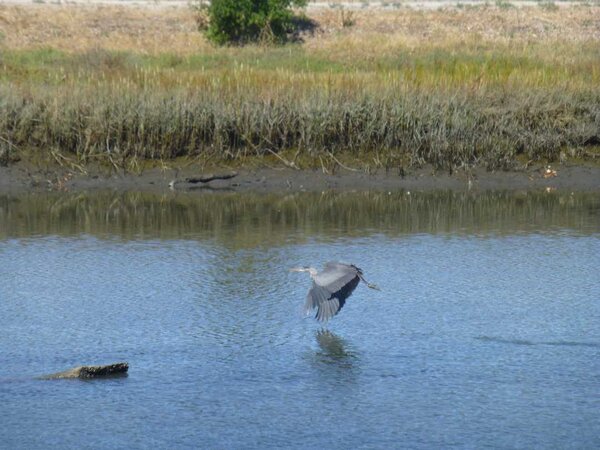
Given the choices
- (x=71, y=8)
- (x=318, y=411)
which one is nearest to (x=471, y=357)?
(x=318, y=411)

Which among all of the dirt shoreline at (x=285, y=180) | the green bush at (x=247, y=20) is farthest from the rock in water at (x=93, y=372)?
the green bush at (x=247, y=20)

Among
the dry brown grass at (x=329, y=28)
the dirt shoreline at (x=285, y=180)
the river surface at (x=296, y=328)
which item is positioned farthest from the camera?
the dry brown grass at (x=329, y=28)

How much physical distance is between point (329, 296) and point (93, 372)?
1870 mm

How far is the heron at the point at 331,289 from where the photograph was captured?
8.70 m

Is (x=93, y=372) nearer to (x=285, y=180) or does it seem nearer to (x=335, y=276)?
(x=335, y=276)

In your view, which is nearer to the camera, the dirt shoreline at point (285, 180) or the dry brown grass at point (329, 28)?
the dirt shoreline at point (285, 180)

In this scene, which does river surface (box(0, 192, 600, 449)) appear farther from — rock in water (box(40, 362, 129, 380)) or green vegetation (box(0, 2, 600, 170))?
green vegetation (box(0, 2, 600, 170))

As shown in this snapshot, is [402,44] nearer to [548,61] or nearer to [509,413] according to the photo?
[548,61]

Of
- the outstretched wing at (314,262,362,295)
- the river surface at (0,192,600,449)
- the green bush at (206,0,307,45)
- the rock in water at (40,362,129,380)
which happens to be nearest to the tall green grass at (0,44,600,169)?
the river surface at (0,192,600,449)

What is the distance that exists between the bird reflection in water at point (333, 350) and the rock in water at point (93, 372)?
57.8 inches

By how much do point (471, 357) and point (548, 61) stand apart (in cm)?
1426

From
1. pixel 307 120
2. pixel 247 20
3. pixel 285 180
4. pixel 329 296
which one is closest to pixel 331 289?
pixel 329 296

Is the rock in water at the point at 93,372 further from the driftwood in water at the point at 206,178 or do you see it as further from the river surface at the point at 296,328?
the driftwood in water at the point at 206,178

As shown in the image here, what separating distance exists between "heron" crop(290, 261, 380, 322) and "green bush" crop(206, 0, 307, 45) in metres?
22.6
